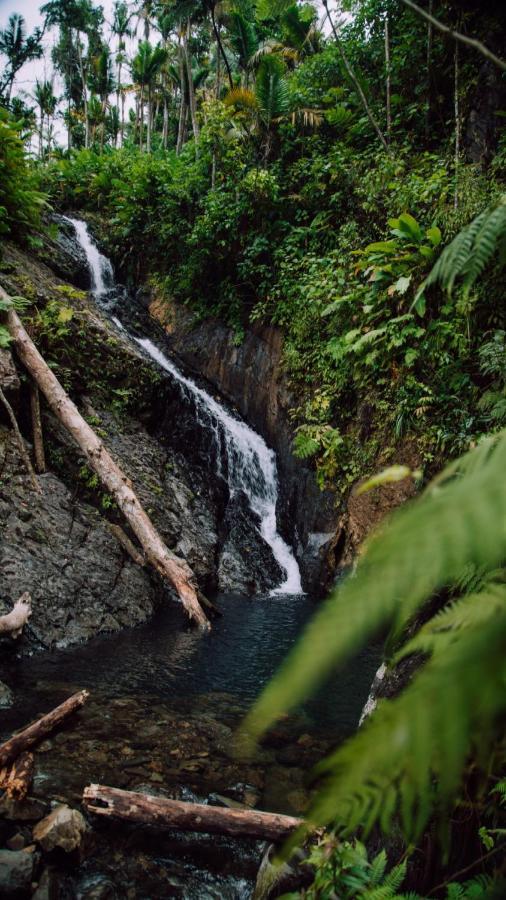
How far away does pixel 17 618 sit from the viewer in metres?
4.49

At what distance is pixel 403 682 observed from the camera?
2.20 metres

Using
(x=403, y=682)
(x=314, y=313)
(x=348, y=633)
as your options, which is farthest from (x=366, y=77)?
(x=348, y=633)

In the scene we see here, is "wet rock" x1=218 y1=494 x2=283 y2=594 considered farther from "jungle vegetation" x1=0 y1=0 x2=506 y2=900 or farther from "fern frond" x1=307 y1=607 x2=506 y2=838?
"fern frond" x1=307 y1=607 x2=506 y2=838

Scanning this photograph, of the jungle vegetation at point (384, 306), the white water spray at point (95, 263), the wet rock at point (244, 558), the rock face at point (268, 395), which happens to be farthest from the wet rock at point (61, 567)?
the white water spray at point (95, 263)

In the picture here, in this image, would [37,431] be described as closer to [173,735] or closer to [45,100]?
[173,735]

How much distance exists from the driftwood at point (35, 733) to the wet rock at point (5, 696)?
97 centimetres

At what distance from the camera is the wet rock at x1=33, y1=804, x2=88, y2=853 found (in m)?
2.20

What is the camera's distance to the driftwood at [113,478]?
523 centimetres

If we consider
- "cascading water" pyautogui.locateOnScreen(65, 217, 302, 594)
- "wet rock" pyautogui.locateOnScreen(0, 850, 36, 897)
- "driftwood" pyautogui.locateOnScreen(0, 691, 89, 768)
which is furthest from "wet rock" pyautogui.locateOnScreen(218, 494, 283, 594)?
"wet rock" pyautogui.locateOnScreen(0, 850, 36, 897)

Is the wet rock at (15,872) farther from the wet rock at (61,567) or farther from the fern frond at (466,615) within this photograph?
the wet rock at (61,567)

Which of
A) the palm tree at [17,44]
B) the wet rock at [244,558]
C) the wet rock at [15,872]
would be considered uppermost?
the palm tree at [17,44]

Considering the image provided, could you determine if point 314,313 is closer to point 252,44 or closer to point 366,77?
point 366,77

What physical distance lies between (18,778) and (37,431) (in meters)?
4.65

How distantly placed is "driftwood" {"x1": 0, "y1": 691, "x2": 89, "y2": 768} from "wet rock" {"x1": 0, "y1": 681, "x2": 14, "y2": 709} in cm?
97
